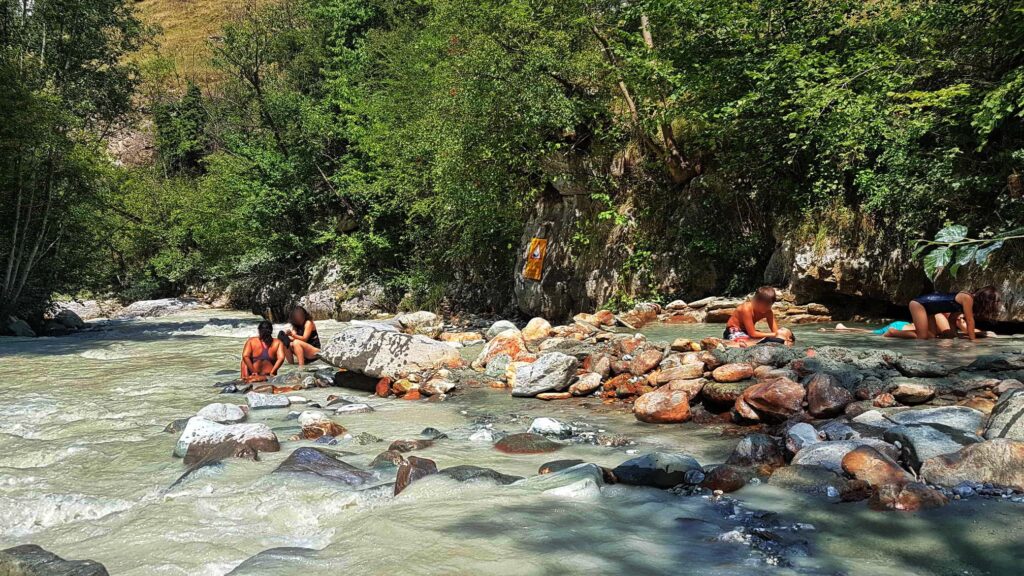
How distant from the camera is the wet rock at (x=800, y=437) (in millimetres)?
3992

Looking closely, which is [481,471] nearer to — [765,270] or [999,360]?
[999,360]

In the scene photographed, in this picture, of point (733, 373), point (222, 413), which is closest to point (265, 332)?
point (222, 413)

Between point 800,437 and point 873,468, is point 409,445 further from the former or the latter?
point 873,468

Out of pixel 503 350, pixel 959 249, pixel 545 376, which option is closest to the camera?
pixel 959 249

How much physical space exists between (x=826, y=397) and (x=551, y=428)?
213cm

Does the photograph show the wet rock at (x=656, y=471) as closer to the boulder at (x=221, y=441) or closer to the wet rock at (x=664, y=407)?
the wet rock at (x=664, y=407)

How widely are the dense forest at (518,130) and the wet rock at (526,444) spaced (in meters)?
6.58

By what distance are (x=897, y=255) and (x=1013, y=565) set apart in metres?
8.37

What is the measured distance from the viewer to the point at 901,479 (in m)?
3.22

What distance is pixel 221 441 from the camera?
182 inches

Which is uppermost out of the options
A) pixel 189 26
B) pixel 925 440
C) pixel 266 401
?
pixel 189 26

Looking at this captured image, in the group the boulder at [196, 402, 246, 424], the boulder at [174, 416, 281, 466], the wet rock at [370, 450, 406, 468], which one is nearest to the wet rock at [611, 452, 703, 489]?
the wet rock at [370, 450, 406, 468]

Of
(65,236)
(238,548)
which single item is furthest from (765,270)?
(65,236)

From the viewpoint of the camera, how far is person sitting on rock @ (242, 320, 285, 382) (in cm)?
906
